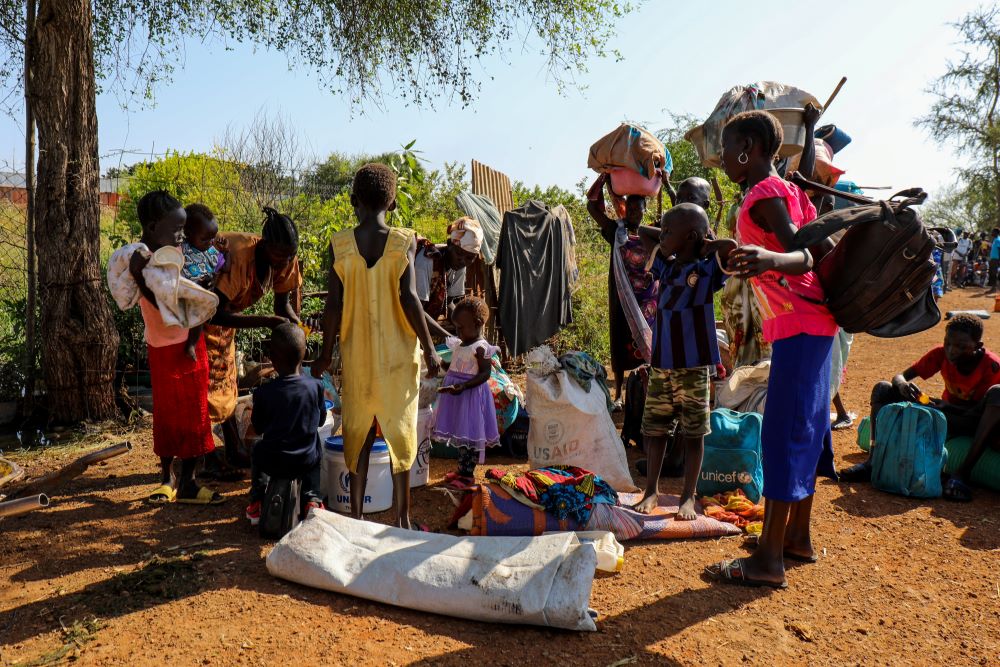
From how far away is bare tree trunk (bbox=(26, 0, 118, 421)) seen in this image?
593cm

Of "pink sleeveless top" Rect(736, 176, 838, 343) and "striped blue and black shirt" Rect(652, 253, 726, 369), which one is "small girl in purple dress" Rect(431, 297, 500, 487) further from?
"pink sleeveless top" Rect(736, 176, 838, 343)

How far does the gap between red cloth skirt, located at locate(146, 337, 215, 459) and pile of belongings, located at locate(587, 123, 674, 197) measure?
124 inches

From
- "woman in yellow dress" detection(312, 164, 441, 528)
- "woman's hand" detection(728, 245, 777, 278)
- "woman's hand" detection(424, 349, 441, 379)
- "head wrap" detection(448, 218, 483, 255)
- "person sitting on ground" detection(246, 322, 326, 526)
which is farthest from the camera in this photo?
"head wrap" detection(448, 218, 483, 255)

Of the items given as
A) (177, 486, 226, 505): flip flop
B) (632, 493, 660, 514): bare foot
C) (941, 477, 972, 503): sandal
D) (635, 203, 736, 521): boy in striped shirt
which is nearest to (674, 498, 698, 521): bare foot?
(635, 203, 736, 521): boy in striped shirt

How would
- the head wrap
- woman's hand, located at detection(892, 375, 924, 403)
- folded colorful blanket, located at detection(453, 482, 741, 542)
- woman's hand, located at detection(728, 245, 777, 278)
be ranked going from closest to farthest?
woman's hand, located at detection(728, 245, 777, 278), folded colorful blanket, located at detection(453, 482, 741, 542), woman's hand, located at detection(892, 375, 924, 403), the head wrap

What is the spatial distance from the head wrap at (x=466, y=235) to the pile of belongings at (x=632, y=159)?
1220 mm

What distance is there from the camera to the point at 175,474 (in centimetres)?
451

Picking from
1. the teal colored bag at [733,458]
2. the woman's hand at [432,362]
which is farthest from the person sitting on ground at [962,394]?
the woman's hand at [432,362]

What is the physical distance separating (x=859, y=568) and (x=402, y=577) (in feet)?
7.00

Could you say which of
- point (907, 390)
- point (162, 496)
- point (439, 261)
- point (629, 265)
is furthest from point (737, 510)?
point (439, 261)

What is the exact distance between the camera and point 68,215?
5973 millimetres

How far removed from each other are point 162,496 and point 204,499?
0.77ft

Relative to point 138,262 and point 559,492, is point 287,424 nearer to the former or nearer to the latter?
point 138,262

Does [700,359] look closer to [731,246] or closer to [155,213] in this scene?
[731,246]
